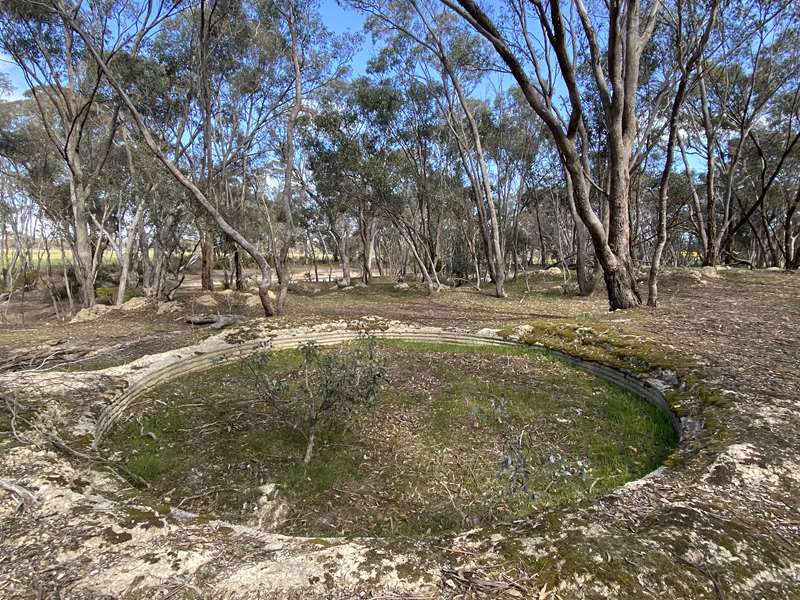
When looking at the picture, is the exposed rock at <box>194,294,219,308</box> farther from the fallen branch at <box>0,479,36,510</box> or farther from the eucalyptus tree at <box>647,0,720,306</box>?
the eucalyptus tree at <box>647,0,720,306</box>

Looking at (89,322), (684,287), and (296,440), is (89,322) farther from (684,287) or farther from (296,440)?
(684,287)

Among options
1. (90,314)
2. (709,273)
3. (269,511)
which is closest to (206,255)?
(90,314)

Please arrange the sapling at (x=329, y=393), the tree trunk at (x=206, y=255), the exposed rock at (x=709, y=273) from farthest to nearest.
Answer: the tree trunk at (x=206, y=255) < the exposed rock at (x=709, y=273) < the sapling at (x=329, y=393)

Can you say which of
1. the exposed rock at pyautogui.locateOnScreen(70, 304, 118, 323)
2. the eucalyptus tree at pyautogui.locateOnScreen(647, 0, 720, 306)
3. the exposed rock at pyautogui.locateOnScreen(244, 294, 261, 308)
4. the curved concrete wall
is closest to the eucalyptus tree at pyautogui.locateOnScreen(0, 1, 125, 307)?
the exposed rock at pyautogui.locateOnScreen(70, 304, 118, 323)

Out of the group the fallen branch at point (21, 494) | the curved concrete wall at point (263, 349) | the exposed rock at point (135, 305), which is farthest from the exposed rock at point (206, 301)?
the fallen branch at point (21, 494)

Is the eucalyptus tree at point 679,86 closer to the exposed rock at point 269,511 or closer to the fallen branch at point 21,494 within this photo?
the exposed rock at point 269,511

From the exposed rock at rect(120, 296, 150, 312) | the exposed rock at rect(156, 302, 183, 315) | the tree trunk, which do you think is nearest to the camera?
the exposed rock at rect(156, 302, 183, 315)

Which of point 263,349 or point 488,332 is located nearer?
point 263,349

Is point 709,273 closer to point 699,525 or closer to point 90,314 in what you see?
point 699,525

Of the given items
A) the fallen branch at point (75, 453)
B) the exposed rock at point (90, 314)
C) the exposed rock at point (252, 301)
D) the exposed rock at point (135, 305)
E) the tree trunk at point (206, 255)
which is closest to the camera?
the fallen branch at point (75, 453)

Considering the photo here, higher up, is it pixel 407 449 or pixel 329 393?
pixel 329 393

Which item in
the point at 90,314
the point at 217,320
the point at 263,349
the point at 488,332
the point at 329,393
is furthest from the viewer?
the point at 90,314

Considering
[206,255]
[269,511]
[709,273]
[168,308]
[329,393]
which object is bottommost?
[269,511]

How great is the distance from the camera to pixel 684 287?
440 inches
